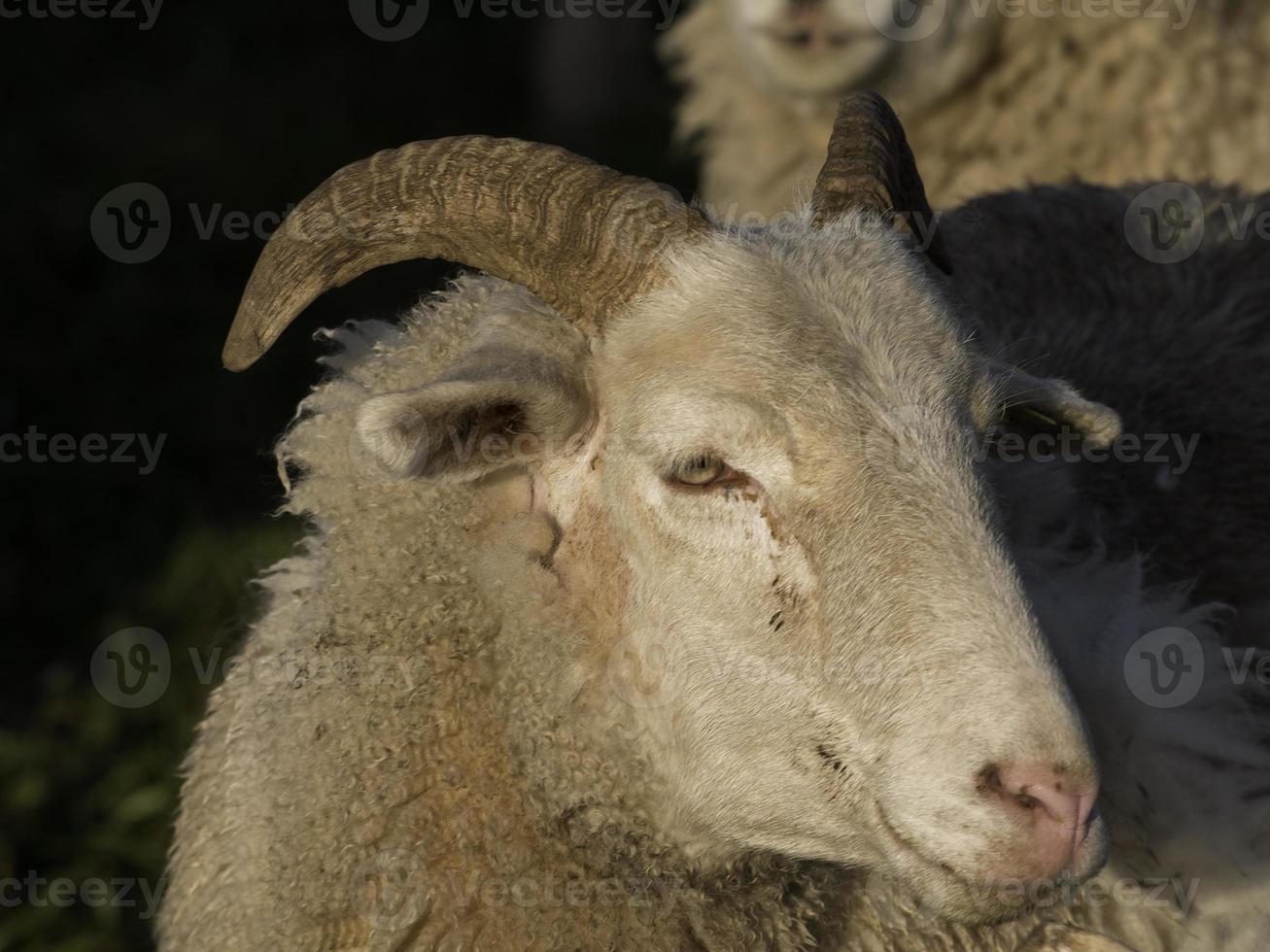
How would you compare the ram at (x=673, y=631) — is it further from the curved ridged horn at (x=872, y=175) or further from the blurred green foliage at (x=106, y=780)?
the blurred green foliage at (x=106, y=780)

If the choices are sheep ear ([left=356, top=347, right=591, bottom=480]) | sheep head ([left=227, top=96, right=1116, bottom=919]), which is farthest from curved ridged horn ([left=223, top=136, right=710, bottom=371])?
sheep ear ([left=356, top=347, right=591, bottom=480])

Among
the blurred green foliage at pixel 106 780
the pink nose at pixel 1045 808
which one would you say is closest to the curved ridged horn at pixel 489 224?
the pink nose at pixel 1045 808

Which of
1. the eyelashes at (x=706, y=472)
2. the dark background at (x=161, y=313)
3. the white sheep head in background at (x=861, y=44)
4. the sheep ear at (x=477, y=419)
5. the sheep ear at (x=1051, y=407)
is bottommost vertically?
the dark background at (x=161, y=313)

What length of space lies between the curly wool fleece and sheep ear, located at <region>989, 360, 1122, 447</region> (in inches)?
16.9

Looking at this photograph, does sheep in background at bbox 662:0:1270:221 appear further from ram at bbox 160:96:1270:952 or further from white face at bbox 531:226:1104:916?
white face at bbox 531:226:1104:916

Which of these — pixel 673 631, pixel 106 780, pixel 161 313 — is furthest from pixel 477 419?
pixel 161 313

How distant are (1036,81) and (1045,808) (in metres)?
3.78

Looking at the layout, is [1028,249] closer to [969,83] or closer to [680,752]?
[969,83]

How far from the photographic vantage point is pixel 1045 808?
7.23 feet

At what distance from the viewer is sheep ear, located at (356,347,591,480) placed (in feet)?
8.07

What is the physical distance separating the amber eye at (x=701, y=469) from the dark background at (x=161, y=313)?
2090mm

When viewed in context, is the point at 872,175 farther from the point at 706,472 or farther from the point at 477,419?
the point at 477,419

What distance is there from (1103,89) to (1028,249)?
148cm

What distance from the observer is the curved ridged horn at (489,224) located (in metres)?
2.55
